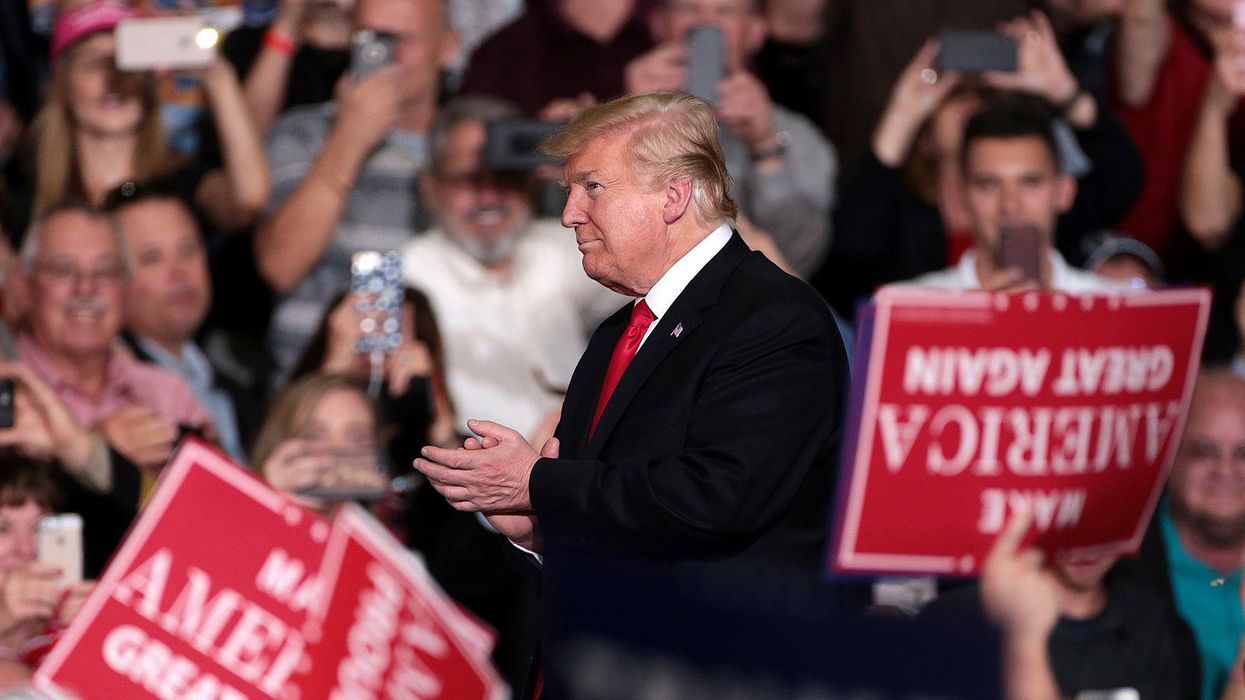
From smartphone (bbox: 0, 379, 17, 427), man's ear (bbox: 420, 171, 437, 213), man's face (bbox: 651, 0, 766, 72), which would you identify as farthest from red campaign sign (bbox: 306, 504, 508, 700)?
man's face (bbox: 651, 0, 766, 72)

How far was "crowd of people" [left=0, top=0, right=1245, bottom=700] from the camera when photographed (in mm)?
4305

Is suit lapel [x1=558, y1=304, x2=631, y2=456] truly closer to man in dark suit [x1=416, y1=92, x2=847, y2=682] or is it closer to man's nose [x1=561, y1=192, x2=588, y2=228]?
man in dark suit [x1=416, y1=92, x2=847, y2=682]

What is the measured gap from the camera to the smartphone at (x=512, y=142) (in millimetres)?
4801

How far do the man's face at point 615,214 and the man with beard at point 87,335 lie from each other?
7.75 ft

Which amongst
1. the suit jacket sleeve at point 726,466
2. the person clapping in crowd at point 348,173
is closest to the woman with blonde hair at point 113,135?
the person clapping in crowd at point 348,173

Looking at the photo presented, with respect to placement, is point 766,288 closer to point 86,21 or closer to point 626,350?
point 626,350

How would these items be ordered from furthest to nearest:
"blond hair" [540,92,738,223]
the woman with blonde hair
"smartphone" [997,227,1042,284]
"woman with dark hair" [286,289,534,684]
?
1. the woman with blonde hair
2. "smartphone" [997,227,1042,284]
3. "woman with dark hair" [286,289,534,684]
4. "blond hair" [540,92,738,223]

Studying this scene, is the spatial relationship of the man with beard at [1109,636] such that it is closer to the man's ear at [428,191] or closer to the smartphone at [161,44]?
the man's ear at [428,191]

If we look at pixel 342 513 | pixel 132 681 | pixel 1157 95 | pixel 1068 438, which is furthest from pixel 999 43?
pixel 132 681

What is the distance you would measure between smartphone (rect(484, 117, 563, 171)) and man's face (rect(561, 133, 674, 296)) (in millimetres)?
2435

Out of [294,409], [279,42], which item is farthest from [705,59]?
[294,409]

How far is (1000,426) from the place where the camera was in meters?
3.41

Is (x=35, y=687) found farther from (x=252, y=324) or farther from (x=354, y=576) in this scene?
(x=252, y=324)

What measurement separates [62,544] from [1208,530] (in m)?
2.52
